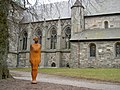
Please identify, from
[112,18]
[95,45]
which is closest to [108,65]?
[95,45]

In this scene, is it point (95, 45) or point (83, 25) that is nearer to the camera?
point (95, 45)

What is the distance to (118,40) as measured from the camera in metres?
25.4

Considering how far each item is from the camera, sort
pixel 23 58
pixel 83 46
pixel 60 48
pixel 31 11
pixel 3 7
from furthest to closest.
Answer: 1. pixel 23 58
2. pixel 60 48
3. pixel 83 46
4. pixel 31 11
5. pixel 3 7

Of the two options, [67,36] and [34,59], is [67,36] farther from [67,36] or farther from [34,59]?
[34,59]

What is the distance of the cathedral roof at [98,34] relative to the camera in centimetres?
2604

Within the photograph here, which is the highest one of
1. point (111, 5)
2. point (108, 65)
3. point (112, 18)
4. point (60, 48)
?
point (111, 5)

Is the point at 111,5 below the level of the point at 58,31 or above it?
above

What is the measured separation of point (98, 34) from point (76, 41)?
3.10m

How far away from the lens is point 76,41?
1095 inches

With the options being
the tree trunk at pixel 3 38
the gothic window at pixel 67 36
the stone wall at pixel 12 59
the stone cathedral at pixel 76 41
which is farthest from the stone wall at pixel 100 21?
the tree trunk at pixel 3 38

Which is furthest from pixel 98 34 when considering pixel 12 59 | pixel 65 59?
pixel 12 59

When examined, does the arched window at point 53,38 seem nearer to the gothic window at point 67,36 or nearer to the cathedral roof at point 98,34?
the gothic window at point 67,36

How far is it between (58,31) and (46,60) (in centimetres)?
512

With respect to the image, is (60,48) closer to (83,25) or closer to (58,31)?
(58,31)
